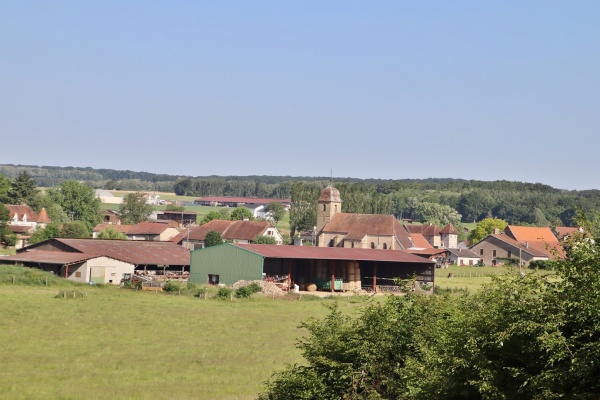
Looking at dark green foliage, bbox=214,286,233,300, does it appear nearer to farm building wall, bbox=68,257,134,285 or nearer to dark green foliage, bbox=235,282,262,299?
dark green foliage, bbox=235,282,262,299

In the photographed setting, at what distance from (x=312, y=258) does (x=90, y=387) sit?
39.2 meters

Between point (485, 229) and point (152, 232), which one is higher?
point (485, 229)

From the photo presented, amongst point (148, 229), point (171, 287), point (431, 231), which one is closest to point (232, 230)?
point (148, 229)

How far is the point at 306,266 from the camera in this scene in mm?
68500

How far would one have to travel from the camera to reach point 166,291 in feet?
182

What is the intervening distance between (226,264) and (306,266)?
7.27 m

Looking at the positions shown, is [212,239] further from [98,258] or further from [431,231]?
[431,231]

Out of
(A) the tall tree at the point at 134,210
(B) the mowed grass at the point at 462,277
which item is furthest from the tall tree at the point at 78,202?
(B) the mowed grass at the point at 462,277

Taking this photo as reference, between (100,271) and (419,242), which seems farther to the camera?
(419,242)

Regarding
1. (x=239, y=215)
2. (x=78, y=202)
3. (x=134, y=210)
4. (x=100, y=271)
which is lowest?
(x=100, y=271)

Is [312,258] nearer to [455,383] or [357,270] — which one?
[357,270]

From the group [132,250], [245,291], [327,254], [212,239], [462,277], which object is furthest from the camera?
[212,239]

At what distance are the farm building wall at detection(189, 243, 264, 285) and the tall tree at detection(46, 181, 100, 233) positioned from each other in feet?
238

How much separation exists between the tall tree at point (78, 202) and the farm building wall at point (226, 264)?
238 ft
